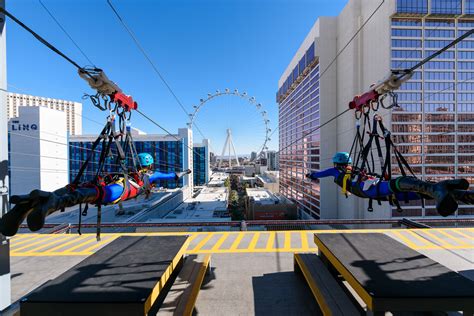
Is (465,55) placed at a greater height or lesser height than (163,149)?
greater

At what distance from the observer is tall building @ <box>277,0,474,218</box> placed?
3062cm

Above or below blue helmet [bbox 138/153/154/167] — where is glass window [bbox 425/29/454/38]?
above

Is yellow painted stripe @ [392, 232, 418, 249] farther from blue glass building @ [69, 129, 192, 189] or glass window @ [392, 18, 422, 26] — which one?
blue glass building @ [69, 129, 192, 189]

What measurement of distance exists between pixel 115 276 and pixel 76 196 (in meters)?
2.39

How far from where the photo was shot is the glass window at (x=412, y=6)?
2972 cm

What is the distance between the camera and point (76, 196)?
312cm

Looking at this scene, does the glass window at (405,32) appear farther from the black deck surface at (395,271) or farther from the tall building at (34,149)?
the tall building at (34,149)

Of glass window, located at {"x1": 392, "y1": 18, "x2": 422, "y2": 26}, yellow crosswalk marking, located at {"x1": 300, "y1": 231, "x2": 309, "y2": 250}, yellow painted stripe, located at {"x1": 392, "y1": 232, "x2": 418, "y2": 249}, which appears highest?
glass window, located at {"x1": 392, "y1": 18, "x2": 422, "y2": 26}

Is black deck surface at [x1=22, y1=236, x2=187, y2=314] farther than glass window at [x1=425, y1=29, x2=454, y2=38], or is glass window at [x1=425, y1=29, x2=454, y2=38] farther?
glass window at [x1=425, y1=29, x2=454, y2=38]

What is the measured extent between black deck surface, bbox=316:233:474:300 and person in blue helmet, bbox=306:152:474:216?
1538 mm

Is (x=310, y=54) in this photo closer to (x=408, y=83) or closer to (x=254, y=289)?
(x=408, y=83)

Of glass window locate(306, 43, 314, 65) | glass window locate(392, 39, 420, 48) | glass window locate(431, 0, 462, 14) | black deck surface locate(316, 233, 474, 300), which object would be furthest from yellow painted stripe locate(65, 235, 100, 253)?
glass window locate(431, 0, 462, 14)

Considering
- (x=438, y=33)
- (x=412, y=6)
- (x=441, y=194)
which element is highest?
(x=412, y=6)

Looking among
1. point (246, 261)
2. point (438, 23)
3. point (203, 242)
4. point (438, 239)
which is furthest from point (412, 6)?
point (203, 242)
